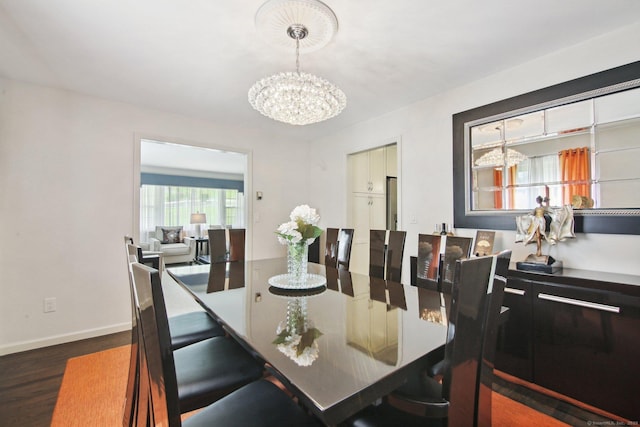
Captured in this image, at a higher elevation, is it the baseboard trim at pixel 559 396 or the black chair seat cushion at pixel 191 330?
the black chair seat cushion at pixel 191 330

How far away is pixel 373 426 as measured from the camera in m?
0.92

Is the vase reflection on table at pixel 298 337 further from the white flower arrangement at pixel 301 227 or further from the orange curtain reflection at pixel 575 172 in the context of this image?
the orange curtain reflection at pixel 575 172

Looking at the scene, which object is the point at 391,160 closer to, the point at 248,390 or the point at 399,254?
the point at 399,254

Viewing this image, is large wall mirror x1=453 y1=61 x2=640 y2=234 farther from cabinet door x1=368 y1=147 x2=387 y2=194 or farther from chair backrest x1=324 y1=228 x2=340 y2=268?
cabinet door x1=368 y1=147 x2=387 y2=194

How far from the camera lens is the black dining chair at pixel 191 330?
168 centimetres

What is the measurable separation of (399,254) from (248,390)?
1.48 m

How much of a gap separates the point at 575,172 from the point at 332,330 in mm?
2232

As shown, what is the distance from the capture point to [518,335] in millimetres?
1982

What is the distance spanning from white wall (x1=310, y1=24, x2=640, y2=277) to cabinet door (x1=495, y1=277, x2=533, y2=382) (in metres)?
0.49

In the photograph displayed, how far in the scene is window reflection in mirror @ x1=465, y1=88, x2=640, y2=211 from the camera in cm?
193

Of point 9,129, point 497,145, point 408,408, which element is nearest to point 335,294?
point 408,408

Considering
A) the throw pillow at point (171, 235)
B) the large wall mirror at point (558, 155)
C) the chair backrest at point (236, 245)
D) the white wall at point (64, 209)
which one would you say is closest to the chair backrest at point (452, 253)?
the large wall mirror at point (558, 155)

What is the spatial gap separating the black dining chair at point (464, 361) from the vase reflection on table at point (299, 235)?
917 millimetres

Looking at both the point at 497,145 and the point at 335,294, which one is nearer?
the point at 335,294
